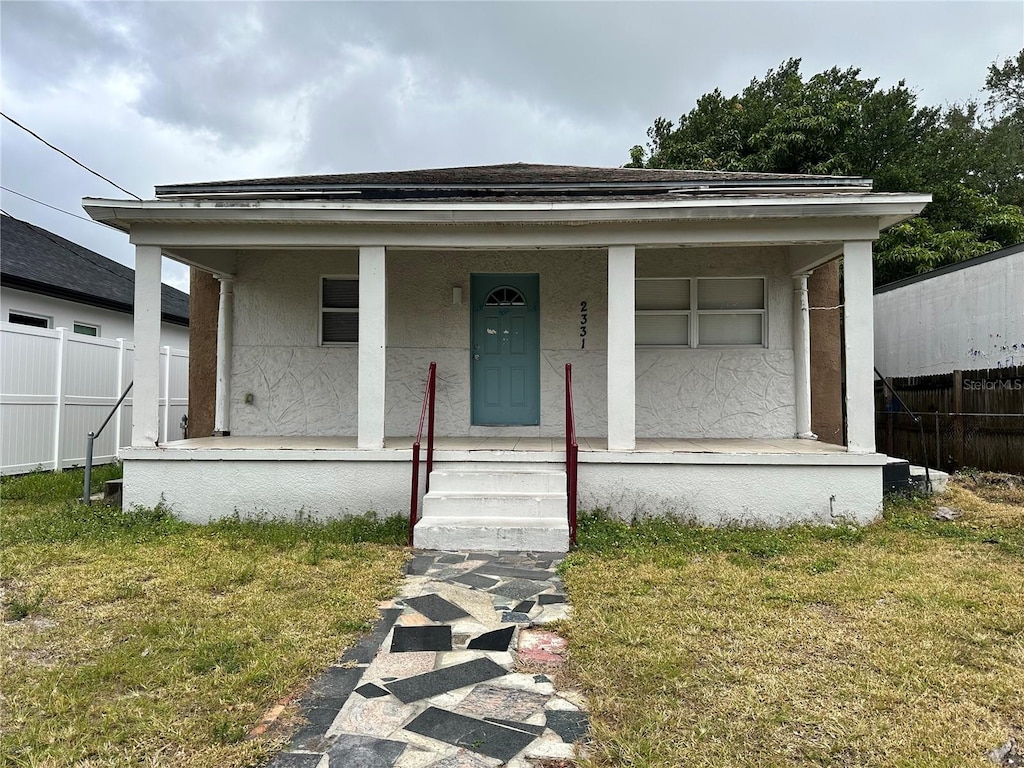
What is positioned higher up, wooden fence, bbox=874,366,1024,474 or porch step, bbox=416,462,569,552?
wooden fence, bbox=874,366,1024,474

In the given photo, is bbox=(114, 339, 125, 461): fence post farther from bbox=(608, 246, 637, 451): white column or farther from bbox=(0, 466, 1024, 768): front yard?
bbox=(608, 246, 637, 451): white column

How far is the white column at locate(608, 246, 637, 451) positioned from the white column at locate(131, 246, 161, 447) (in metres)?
4.49

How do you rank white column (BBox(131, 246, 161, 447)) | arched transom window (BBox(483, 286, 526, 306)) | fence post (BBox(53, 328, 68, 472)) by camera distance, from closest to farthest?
white column (BBox(131, 246, 161, 447))
arched transom window (BBox(483, 286, 526, 306))
fence post (BBox(53, 328, 68, 472))

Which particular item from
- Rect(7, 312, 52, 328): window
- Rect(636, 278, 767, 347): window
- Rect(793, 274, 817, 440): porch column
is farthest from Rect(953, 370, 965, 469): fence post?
Rect(7, 312, 52, 328): window

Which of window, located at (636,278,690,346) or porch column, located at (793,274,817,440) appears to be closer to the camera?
porch column, located at (793,274,817,440)

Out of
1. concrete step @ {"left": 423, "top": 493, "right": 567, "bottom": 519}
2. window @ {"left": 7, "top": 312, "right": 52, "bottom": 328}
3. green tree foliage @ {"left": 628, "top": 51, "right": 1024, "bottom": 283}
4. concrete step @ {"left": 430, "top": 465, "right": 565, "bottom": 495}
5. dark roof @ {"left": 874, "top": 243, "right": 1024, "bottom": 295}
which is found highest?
green tree foliage @ {"left": 628, "top": 51, "right": 1024, "bottom": 283}

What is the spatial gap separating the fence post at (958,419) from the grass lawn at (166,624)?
25.0ft

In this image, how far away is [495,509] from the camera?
5.39m

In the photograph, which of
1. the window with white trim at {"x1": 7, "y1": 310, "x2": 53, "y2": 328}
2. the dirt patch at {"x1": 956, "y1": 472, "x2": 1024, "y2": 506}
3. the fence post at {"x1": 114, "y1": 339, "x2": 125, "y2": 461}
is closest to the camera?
the dirt patch at {"x1": 956, "y1": 472, "x2": 1024, "y2": 506}

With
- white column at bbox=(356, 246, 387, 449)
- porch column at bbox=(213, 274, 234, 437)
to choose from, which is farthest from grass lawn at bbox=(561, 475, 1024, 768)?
porch column at bbox=(213, 274, 234, 437)

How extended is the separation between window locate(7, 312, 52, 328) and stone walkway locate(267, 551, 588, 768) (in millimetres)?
10887

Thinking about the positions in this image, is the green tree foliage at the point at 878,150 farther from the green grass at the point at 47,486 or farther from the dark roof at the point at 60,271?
the green grass at the point at 47,486

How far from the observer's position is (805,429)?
291 inches

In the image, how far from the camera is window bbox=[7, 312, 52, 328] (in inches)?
425
